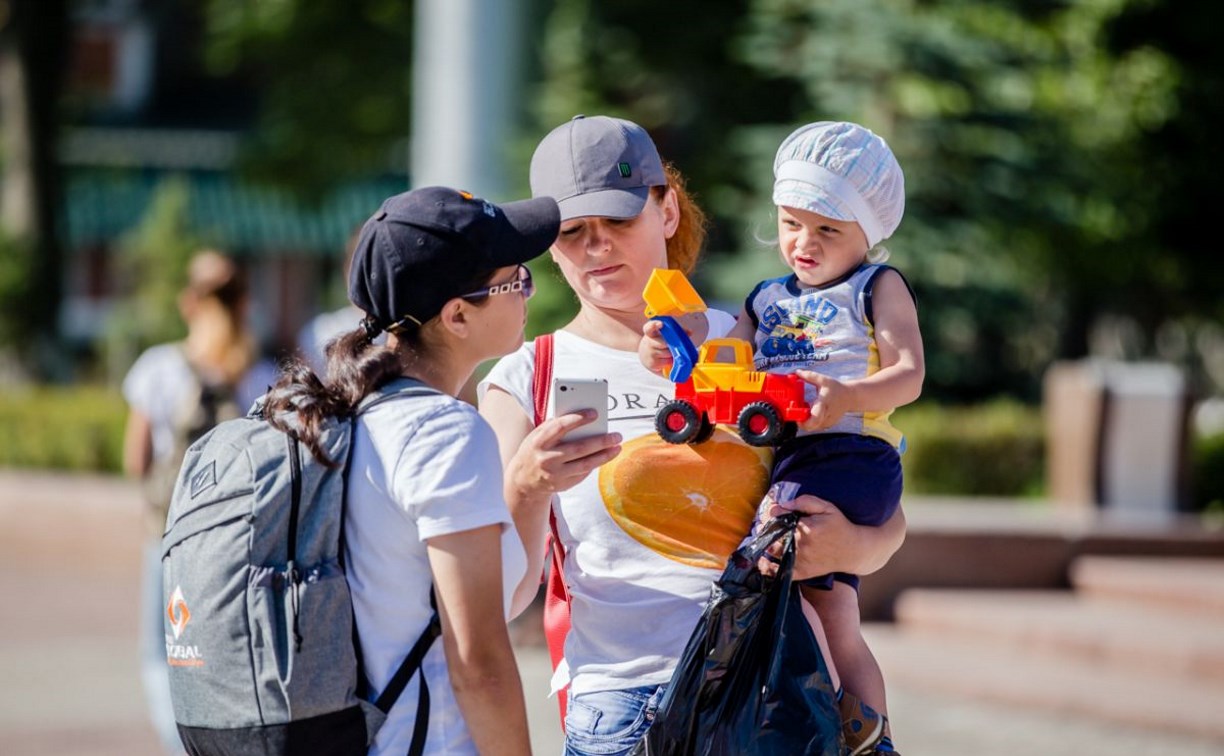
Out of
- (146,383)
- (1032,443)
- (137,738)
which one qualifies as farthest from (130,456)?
(1032,443)

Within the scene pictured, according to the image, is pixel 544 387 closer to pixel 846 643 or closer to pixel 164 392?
pixel 846 643

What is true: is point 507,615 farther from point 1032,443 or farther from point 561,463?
point 1032,443

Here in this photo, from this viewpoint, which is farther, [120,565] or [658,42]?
[658,42]

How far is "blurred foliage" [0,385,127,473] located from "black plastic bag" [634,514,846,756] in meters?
13.4

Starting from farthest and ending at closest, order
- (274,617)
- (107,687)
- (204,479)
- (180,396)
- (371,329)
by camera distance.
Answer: (107,687) → (180,396) → (371,329) → (204,479) → (274,617)

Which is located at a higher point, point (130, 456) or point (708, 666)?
point (708, 666)

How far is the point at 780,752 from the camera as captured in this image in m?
2.61

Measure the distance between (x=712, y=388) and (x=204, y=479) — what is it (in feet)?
2.68

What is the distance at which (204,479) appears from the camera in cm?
245

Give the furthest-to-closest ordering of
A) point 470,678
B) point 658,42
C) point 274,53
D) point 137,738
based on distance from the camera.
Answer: point 274,53, point 658,42, point 137,738, point 470,678

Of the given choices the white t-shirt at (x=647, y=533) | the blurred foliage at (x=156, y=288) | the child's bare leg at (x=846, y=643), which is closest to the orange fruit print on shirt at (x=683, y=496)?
the white t-shirt at (x=647, y=533)

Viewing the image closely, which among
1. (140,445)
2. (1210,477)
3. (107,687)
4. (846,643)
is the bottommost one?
(107,687)

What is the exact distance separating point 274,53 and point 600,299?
59.2ft

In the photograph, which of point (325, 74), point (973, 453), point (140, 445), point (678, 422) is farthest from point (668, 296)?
point (325, 74)
